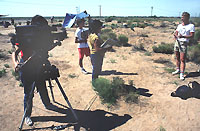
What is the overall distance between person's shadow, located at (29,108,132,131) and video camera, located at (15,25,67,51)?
1.65 meters

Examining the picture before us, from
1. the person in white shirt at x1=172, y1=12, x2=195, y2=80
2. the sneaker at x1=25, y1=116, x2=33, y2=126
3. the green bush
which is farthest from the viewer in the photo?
the person in white shirt at x1=172, y1=12, x2=195, y2=80

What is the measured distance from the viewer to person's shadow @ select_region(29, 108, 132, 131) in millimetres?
3121

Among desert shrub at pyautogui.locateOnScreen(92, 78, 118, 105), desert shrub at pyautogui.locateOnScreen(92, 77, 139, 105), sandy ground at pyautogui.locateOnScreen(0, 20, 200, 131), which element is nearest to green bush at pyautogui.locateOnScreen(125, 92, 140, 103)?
desert shrub at pyautogui.locateOnScreen(92, 77, 139, 105)

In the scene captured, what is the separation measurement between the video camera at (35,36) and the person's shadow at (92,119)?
165 centimetres

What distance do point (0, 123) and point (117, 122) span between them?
8.08ft

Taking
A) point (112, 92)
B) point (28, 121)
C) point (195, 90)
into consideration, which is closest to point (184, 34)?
point (195, 90)

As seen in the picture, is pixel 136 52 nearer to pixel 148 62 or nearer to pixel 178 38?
pixel 148 62

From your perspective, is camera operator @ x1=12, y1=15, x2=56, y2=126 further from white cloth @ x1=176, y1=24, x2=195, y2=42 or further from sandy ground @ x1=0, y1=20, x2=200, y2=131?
white cloth @ x1=176, y1=24, x2=195, y2=42

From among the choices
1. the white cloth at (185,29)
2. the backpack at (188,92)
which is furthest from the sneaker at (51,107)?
the white cloth at (185,29)

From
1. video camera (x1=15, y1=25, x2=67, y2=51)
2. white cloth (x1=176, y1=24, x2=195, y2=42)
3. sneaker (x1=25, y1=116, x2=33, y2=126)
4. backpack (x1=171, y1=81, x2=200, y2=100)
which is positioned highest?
white cloth (x1=176, y1=24, x2=195, y2=42)

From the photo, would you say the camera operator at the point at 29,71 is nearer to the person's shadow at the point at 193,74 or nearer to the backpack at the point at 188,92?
the backpack at the point at 188,92

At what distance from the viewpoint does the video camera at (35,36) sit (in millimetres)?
2299

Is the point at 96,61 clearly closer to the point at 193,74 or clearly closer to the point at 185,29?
the point at 185,29

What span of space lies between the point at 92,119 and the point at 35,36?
6.81 feet
